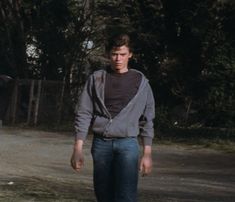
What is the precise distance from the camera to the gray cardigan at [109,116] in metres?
5.88

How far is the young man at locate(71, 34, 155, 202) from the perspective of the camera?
19.3ft

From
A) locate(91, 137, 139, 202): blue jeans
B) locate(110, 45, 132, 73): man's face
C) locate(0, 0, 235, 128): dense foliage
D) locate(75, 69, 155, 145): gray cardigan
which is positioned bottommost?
locate(91, 137, 139, 202): blue jeans

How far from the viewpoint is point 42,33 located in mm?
27766

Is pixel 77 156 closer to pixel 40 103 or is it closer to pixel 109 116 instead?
pixel 109 116

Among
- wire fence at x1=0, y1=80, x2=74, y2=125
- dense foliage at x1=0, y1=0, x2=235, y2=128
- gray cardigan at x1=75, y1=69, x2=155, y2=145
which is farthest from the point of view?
wire fence at x1=0, y1=80, x2=74, y2=125

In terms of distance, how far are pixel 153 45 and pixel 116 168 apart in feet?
58.7

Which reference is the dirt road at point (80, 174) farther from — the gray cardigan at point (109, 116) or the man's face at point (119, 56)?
the man's face at point (119, 56)

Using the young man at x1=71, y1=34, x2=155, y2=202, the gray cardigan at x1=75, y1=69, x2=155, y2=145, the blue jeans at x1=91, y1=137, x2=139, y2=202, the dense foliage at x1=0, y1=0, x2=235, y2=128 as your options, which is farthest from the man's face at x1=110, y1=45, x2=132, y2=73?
the dense foliage at x1=0, y1=0, x2=235, y2=128

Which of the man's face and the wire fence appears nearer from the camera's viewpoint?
the man's face

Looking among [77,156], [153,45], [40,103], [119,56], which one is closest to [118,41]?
[119,56]

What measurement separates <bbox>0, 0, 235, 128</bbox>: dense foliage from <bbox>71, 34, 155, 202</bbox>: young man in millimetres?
14892

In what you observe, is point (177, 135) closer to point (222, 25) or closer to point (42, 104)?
point (222, 25)

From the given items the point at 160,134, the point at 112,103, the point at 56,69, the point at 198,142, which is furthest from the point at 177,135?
the point at 112,103

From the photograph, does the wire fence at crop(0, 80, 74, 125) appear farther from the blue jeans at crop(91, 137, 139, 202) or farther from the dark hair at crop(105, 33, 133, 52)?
the dark hair at crop(105, 33, 133, 52)
